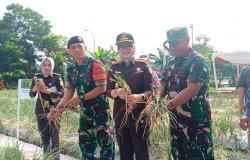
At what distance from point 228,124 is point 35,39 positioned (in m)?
38.5

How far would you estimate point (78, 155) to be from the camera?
16.9 ft

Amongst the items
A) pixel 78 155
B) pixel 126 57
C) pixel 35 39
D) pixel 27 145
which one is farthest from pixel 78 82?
pixel 35 39

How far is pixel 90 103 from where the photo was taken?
12.0ft

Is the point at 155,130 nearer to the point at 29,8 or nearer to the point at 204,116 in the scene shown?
the point at 204,116

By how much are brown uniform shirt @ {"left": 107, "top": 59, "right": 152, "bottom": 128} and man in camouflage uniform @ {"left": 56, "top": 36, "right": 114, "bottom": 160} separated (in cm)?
11

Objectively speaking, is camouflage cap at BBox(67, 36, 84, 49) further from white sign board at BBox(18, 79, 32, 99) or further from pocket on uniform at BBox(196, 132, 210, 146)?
white sign board at BBox(18, 79, 32, 99)

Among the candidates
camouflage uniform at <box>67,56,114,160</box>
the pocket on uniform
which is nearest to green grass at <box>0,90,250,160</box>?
the pocket on uniform

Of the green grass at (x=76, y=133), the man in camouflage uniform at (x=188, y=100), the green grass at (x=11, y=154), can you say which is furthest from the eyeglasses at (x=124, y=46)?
the green grass at (x=11, y=154)

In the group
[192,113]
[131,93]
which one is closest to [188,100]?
[192,113]

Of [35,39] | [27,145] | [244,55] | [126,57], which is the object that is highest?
[35,39]

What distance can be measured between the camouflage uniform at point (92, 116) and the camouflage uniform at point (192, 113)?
2.68 feet

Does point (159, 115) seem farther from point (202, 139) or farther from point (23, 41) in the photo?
point (23, 41)

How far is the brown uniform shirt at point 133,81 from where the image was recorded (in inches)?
139

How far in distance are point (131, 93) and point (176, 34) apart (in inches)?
33.2
